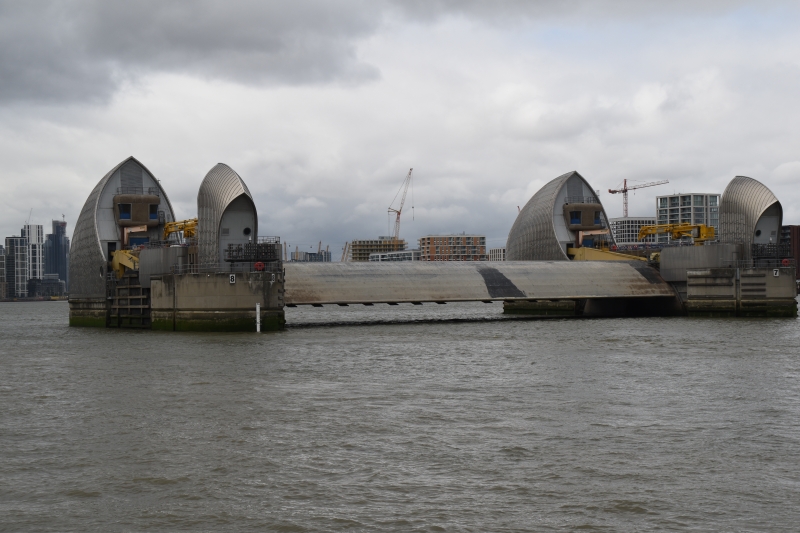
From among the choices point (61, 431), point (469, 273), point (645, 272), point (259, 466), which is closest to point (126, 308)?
point (469, 273)

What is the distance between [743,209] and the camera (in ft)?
206

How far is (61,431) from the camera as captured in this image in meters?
21.4

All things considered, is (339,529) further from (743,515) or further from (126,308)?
(126,308)

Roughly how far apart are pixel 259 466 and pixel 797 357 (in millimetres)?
24198

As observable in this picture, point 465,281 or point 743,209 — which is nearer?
point 465,281

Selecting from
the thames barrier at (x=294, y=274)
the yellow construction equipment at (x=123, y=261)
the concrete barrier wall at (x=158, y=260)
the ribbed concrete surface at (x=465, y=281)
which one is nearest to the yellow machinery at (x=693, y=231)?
the thames barrier at (x=294, y=274)

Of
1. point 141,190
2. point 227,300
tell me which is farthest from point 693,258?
point 141,190

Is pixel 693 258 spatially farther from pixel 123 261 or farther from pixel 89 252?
pixel 89 252

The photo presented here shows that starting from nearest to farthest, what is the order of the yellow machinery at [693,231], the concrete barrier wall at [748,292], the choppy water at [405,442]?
the choppy water at [405,442] → the concrete barrier wall at [748,292] → the yellow machinery at [693,231]

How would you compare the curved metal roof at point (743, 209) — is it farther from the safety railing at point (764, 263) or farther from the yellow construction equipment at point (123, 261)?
the yellow construction equipment at point (123, 261)

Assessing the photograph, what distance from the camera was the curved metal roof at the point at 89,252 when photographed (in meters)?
63.8

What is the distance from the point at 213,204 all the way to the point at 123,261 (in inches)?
467

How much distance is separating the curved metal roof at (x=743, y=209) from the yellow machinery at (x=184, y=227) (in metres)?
35.0

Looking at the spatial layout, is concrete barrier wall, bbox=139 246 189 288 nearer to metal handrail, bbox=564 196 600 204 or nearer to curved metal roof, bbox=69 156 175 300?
curved metal roof, bbox=69 156 175 300
